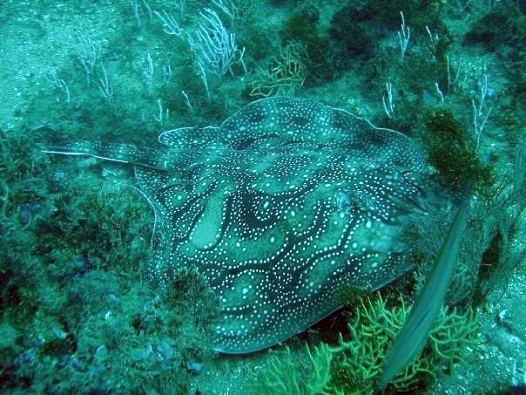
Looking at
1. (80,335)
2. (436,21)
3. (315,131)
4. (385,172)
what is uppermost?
(436,21)

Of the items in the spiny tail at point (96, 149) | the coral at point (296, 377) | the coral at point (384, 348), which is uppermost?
the coral at point (384, 348)

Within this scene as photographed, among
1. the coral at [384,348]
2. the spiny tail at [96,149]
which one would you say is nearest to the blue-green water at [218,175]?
the coral at [384,348]

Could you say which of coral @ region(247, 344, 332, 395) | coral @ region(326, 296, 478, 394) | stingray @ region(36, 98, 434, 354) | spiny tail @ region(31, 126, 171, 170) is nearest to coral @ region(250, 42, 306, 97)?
stingray @ region(36, 98, 434, 354)

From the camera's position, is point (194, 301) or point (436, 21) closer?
point (194, 301)

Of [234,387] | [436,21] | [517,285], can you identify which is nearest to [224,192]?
[234,387]

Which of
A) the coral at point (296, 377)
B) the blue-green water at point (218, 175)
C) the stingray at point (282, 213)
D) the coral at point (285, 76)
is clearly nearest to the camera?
the blue-green water at point (218, 175)

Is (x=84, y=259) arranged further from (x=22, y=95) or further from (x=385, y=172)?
(x=22, y=95)

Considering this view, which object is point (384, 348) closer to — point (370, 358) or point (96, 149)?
point (370, 358)

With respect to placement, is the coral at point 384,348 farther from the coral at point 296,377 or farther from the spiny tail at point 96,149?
the spiny tail at point 96,149
